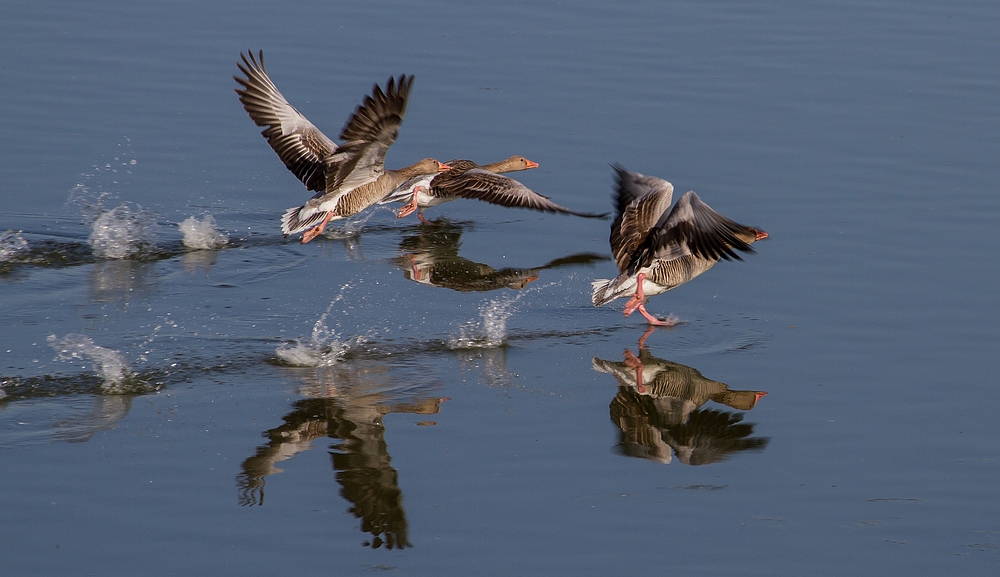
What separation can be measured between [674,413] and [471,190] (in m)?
4.15

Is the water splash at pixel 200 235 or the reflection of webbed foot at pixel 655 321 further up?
the water splash at pixel 200 235

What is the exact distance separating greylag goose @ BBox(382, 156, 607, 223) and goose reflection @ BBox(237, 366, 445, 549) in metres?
3.48

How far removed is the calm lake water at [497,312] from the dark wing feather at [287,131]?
57 centimetres

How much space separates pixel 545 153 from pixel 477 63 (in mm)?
2547

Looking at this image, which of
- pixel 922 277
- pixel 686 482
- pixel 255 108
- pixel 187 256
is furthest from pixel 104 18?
pixel 686 482

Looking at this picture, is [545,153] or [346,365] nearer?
[346,365]

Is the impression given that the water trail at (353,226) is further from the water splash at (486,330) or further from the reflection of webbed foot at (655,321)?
the reflection of webbed foot at (655,321)

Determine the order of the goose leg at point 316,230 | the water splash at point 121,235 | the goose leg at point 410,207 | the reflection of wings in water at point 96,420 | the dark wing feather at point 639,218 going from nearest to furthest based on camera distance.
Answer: the reflection of wings in water at point 96,420, the dark wing feather at point 639,218, the water splash at point 121,235, the goose leg at point 316,230, the goose leg at point 410,207

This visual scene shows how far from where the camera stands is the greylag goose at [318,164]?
9.91 metres

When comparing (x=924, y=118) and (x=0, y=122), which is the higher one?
(x=924, y=118)

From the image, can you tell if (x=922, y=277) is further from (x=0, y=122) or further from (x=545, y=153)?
(x=0, y=122)

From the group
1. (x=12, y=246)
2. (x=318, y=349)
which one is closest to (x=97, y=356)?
(x=318, y=349)

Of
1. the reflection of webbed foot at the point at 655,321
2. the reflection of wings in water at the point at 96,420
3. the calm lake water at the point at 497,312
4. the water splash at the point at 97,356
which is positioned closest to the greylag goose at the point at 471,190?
the calm lake water at the point at 497,312

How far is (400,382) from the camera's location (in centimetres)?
732
